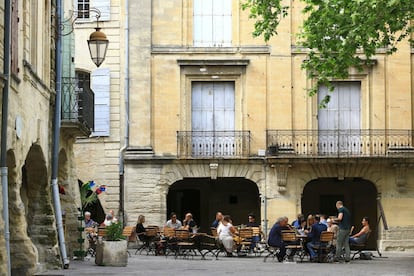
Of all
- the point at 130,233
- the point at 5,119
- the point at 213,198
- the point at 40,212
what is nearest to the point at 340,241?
the point at 130,233

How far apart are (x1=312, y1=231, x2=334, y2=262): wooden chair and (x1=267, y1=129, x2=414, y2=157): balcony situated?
27.7 feet

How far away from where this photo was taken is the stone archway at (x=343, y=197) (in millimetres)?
36656

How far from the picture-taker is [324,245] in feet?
83.3

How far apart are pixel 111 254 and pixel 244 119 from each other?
1237 cm

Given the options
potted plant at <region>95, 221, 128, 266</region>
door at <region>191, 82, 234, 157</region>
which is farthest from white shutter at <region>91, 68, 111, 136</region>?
potted plant at <region>95, 221, 128, 266</region>

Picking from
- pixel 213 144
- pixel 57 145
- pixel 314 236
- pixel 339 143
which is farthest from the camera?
pixel 339 143

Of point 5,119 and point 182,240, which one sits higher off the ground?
point 5,119

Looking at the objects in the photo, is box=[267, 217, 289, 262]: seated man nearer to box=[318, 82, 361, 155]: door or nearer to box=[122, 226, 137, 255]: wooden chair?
box=[122, 226, 137, 255]: wooden chair

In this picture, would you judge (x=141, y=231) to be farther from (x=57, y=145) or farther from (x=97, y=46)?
(x=57, y=145)

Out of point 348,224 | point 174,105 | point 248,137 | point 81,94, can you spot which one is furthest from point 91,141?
point 348,224

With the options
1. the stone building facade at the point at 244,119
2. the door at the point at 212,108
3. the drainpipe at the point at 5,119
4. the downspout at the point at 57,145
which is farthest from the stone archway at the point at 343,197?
the drainpipe at the point at 5,119

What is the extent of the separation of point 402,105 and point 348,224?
398 inches

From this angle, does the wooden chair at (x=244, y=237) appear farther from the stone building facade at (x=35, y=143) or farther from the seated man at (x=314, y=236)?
the stone building facade at (x=35, y=143)

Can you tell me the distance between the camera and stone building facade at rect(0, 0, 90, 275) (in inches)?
680
